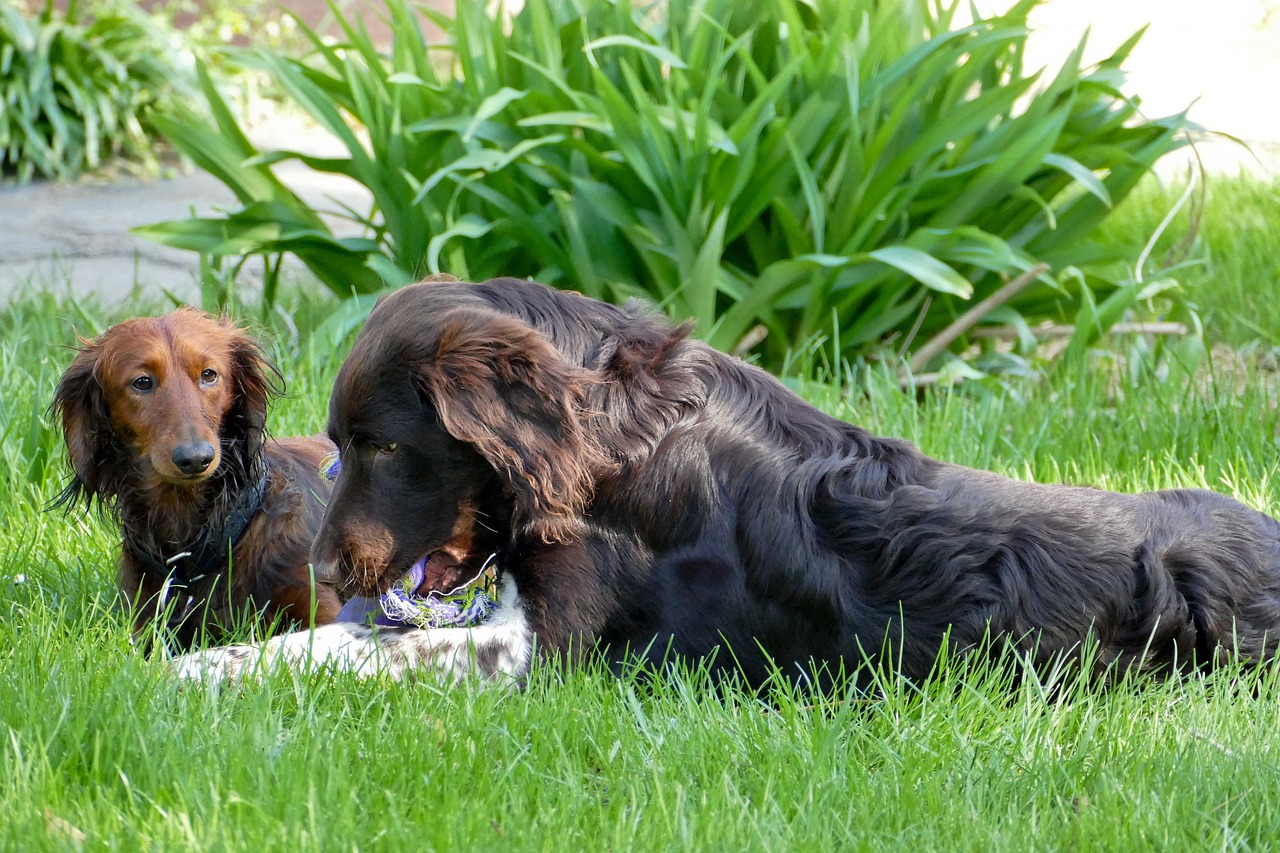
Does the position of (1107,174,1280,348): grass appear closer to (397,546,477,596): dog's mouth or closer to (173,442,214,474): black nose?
(397,546,477,596): dog's mouth

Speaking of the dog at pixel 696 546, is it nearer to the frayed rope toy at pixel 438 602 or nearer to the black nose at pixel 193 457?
the frayed rope toy at pixel 438 602

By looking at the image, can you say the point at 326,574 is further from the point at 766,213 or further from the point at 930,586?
the point at 766,213

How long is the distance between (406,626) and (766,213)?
3.36m

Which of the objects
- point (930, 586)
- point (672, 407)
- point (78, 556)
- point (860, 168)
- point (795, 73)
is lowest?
point (78, 556)

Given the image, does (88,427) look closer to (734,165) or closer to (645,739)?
(645,739)

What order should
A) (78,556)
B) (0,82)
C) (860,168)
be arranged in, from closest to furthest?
(78,556)
(860,168)
(0,82)

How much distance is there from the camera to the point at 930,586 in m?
2.82

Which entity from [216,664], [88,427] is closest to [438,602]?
[216,664]

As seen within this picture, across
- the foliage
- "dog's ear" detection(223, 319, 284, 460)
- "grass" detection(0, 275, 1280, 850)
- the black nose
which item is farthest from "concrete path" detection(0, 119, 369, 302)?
"grass" detection(0, 275, 1280, 850)

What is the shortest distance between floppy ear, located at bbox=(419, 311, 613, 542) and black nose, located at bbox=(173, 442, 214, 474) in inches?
29.5

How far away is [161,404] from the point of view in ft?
10.5

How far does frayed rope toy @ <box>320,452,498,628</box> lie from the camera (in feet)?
9.32

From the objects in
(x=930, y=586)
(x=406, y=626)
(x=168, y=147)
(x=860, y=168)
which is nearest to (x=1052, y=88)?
(x=860, y=168)

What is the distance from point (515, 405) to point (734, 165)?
2.79m
